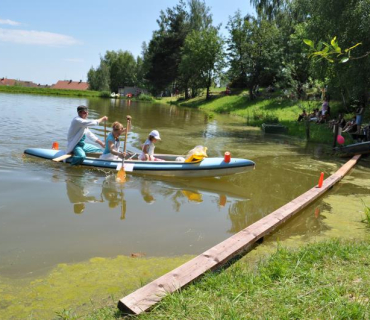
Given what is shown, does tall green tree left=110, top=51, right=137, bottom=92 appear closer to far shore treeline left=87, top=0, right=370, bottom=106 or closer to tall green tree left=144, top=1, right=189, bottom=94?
far shore treeline left=87, top=0, right=370, bottom=106

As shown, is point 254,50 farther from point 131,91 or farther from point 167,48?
point 131,91

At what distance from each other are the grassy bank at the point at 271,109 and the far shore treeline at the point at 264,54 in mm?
1294

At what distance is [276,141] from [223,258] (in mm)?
13144

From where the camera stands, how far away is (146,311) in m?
2.97

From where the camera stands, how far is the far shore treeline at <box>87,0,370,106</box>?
13.8 m

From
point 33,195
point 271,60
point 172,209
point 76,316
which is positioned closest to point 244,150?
point 172,209

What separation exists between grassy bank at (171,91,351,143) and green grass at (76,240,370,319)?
12.9 metres

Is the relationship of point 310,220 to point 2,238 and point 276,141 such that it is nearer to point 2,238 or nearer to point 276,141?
point 2,238

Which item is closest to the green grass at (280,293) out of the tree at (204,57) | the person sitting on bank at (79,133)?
the person sitting on bank at (79,133)

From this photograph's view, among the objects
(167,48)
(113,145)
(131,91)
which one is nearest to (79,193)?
(113,145)

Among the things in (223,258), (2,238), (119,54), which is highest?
(119,54)

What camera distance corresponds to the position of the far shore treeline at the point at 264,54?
542 inches

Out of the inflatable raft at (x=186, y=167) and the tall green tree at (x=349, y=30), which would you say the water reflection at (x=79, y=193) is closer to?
the inflatable raft at (x=186, y=167)

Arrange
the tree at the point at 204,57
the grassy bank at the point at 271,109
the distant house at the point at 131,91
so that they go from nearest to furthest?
the grassy bank at the point at 271,109 < the tree at the point at 204,57 < the distant house at the point at 131,91
